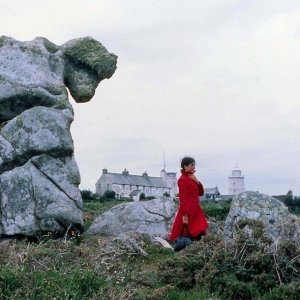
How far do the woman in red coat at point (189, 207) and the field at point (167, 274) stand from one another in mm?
2319

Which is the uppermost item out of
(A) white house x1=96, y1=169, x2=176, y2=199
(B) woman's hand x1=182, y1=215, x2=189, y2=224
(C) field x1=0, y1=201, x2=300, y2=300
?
(A) white house x1=96, y1=169, x2=176, y2=199

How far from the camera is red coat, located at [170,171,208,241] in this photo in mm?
13156

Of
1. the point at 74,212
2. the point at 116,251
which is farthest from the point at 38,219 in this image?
the point at 116,251

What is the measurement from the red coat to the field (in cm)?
235

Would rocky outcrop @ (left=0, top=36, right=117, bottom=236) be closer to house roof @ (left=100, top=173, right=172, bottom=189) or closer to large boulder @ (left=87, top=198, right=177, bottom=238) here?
large boulder @ (left=87, top=198, right=177, bottom=238)

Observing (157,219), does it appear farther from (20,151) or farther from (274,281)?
(274,281)

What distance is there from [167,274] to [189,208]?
132 inches

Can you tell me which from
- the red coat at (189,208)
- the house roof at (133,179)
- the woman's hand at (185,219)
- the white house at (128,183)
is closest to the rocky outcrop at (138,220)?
the red coat at (189,208)

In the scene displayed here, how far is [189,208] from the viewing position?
13.2 metres

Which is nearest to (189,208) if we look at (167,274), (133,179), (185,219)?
(185,219)

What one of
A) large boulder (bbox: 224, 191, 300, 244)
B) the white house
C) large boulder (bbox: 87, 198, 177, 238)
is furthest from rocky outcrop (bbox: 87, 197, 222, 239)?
the white house

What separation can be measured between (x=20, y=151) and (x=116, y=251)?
128 inches

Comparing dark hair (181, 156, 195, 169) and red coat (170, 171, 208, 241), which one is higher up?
dark hair (181, 156, 195, 169)

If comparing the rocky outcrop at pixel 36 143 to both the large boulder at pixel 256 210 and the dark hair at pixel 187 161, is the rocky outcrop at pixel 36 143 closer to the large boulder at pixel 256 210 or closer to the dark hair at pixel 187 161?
the dark hair at pixel 187 161
